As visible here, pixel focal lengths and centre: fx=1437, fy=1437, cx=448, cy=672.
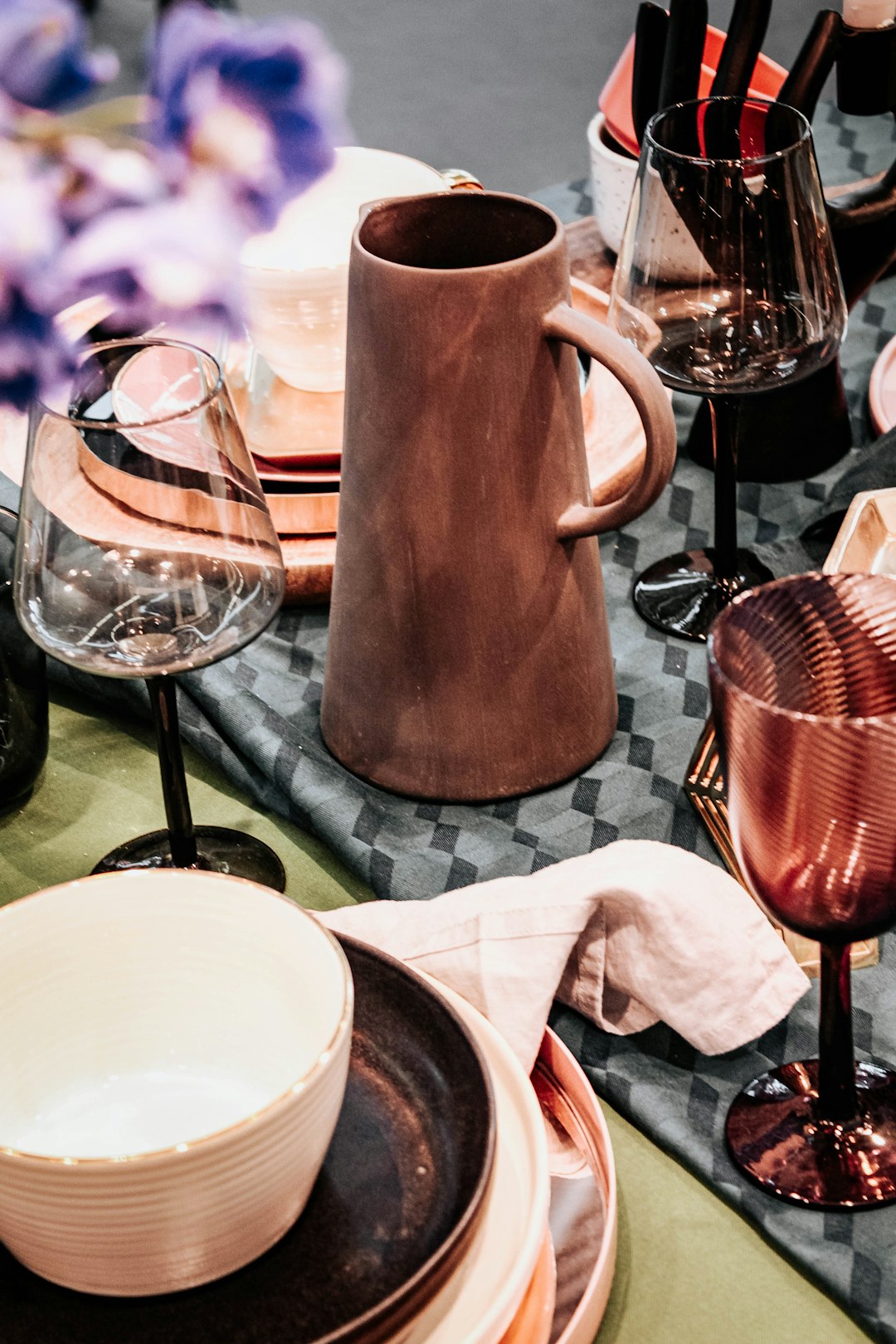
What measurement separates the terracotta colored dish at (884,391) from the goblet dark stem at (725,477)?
0.35ft

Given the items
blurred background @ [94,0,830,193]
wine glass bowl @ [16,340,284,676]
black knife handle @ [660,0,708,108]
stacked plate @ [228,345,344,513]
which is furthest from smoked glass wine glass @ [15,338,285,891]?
blurred background @ [94,0,830,193]

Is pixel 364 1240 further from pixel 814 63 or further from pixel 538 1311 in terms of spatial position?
pixel 814 63

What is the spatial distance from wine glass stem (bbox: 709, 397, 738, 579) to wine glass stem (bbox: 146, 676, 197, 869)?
0.71ft

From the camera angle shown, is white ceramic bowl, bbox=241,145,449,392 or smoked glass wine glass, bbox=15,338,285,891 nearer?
smoked glass wine glass, bbox=15,338,285,891

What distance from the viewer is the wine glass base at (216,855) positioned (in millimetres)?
450

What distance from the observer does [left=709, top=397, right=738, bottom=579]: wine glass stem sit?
1.70 feet

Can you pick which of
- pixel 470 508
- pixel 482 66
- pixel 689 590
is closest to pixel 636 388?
pixel 470 508

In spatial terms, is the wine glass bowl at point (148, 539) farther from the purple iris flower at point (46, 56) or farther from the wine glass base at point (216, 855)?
the purple iris flower at point (46, 56)

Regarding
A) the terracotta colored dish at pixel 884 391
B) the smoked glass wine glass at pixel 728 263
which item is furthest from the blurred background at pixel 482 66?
the smoked glass wine glass at pixel 728 263

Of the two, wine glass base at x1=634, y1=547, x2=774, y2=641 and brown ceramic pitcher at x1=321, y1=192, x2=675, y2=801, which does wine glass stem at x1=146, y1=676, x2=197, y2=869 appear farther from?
wine glass base at x1=634, y1=547, x2=774, y2=641

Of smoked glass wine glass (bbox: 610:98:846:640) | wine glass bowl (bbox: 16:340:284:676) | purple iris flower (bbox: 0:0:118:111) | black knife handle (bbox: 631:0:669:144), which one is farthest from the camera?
Answer: black knife handle (bbox: 631:0:669:144)

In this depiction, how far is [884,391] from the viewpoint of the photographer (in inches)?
24.6

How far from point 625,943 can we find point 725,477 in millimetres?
209

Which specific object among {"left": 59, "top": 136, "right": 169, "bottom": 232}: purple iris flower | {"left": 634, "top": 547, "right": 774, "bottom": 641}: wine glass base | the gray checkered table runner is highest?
{"left": 59, "top": 136, "right": 169, "bottom": 232}: purple iris flower
